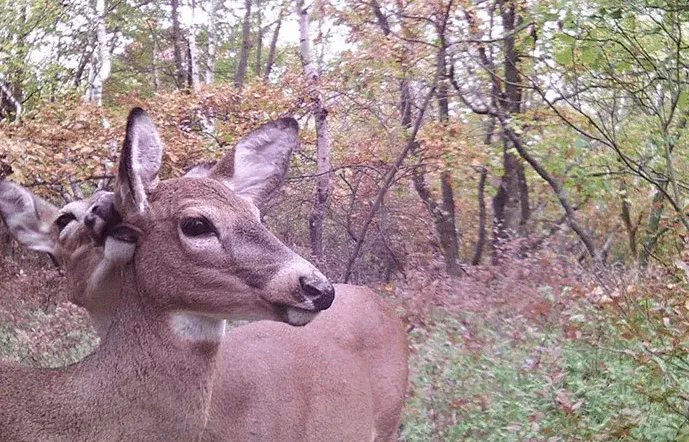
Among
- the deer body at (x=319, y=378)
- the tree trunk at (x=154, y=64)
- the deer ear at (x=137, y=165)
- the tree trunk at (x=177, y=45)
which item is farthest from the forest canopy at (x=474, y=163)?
the tree trunk at (x=154, y=64)

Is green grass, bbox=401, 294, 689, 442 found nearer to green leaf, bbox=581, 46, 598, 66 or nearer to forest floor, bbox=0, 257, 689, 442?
forest floor, bbox=0, 257, 689, 442

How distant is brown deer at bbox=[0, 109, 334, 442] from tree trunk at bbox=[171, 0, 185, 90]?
19.0m

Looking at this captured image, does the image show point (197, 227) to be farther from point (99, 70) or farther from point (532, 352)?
point (99, 70)

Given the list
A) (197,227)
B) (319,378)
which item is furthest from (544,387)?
(197,227)

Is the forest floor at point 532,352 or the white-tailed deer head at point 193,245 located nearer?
the white-tailed deer head at point 193,245

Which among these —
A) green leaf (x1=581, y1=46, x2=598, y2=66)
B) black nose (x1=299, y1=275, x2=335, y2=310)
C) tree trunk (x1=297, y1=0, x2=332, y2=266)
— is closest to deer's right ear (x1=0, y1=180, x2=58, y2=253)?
black nose (x1=299, y1=275, x2=335, y2=310)

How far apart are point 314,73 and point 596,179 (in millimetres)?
3848

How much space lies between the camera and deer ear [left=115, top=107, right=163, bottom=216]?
107 inches

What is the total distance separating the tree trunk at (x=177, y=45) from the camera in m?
21.8

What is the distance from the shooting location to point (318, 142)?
11188 millimetres

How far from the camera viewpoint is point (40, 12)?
13.4 metres

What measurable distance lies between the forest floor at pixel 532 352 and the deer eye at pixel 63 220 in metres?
2.90

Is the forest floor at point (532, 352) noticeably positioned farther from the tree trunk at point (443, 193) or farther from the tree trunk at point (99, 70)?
the tree trunk at point (99, 70)

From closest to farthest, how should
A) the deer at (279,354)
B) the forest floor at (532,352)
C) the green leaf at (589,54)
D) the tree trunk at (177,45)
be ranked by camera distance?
the deer at (279,354), the forest floor at (532,352), the green leaf at (589,54), the tree trunk at (177,45)
